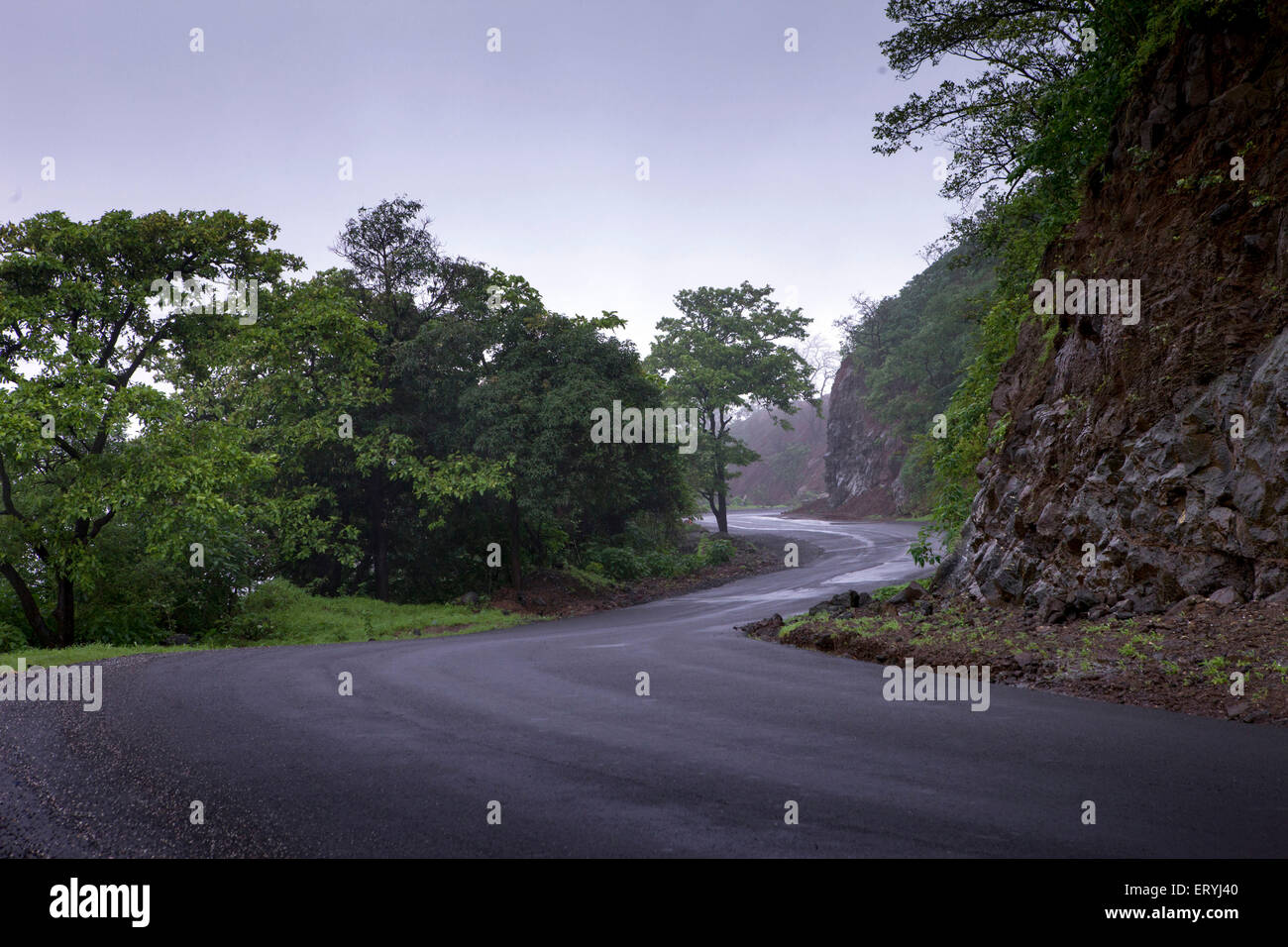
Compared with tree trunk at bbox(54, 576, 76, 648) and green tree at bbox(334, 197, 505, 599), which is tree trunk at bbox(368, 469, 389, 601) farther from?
tree trunk at bbox(54, 576, 76, 648)

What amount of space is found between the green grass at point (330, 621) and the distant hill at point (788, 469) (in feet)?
193

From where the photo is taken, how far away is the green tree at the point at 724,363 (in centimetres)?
3875

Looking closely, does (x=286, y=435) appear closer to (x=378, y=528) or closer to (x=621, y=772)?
(x=378, y=528)

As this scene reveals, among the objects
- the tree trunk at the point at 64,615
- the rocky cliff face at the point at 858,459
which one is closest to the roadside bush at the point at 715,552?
the tree trunk at the point at 64,615

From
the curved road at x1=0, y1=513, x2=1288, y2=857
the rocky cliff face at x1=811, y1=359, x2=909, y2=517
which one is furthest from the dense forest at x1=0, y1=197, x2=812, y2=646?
the rocky cliff face at x1=811, y1=359, x2=909, y2=517

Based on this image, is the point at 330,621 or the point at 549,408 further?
the point at 549,408

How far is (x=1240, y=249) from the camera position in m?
9.88

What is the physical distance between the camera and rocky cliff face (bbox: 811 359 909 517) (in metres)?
53.2

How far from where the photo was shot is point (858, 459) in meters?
58.7

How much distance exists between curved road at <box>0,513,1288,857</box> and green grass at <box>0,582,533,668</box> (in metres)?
8.15

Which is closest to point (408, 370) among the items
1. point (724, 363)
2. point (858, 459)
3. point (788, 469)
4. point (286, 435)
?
point (286, 435)

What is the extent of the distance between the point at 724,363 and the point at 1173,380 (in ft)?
104

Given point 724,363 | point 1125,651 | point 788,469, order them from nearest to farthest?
point 1125,651 < point 724,363 < point 788,469
